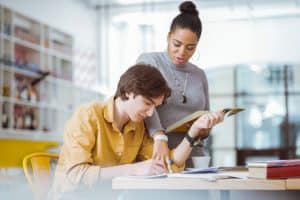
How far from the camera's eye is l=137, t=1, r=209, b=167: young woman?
189 centimetres

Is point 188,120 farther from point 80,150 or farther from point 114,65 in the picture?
point 114,65

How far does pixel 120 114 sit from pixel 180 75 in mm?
286

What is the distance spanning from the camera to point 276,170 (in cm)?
141

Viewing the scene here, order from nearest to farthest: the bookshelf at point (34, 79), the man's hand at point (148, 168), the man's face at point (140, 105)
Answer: the man's hand at point (148, 168)
the man's face at point (140, 105)
the bookshelf at point (34, 79)

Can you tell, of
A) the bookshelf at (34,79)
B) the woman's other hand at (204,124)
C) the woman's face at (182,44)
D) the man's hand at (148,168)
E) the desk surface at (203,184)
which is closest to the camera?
the desk surface at (203,184)

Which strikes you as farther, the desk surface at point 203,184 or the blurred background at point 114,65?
the blurred background at point 114,65

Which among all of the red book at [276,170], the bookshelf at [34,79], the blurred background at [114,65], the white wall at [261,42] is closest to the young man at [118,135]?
the red book at [276,170]

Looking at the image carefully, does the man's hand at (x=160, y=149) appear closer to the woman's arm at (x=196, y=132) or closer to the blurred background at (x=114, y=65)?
the woman's arm at (x=196, y=132)

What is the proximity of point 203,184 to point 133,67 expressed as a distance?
19.4 inches

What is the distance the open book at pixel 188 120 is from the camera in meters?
1.83

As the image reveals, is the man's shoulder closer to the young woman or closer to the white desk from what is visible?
the young woman

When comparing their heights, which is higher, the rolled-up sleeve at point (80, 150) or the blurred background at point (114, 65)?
the blurred background at point (114, 65)

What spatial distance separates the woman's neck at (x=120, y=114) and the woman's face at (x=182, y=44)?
0.91 feet

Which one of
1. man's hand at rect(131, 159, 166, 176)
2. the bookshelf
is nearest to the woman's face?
man's hand at rect(131, 159, 166, 176)
